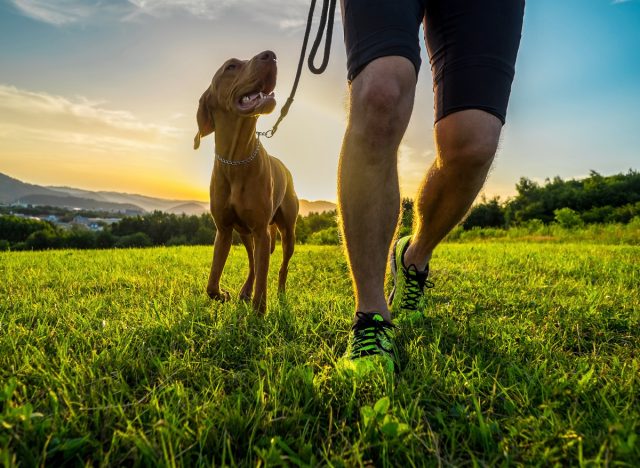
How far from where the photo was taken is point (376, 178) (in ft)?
6.40

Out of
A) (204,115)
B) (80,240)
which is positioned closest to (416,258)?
(204,115)

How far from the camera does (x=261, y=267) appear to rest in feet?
10.3

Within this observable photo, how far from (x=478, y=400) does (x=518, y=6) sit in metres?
2.07

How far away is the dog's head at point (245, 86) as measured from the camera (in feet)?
10.4

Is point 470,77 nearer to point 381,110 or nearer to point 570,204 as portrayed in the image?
point 381,110

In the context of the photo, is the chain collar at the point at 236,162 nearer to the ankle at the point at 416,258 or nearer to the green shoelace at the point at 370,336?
the ankle at the point at 416,258

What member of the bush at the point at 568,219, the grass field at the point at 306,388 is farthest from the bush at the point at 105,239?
the grass field at the point at 306,388

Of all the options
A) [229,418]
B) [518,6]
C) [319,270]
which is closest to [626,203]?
[319,270]

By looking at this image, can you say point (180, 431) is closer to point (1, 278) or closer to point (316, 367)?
point (316, 367)

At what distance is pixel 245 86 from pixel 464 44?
5.40 feet

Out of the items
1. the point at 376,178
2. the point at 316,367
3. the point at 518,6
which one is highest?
the point at 518,6

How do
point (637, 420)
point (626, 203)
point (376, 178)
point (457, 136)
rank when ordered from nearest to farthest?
1. point (637, 420)
2. point (376, 178)
3. point (457, 136)
4. point (626, 203)

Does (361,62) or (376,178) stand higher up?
(361,62)

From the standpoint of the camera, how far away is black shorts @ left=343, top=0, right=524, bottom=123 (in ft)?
6.58
